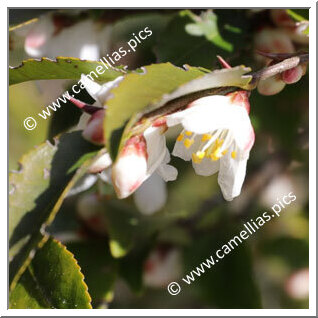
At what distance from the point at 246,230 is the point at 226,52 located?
10.8 inches

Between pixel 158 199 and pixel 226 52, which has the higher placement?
pixel 226 52

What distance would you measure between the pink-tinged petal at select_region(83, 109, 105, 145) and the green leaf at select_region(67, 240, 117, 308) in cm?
31

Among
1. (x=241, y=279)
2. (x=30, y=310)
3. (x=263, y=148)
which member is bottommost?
(x=241, y=279)

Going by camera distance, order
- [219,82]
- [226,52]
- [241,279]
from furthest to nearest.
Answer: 1. [241,279]
2. [226,52]
3. [219,82]

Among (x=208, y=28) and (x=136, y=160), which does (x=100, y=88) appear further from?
(x=208, y=28)

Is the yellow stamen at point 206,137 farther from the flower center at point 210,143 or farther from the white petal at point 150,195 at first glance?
the white petal at point 150,195

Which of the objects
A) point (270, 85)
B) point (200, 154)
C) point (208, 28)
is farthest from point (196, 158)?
point (208, 28)

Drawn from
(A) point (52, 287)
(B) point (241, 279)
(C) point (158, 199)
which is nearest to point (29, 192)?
(A) point (52, 287)

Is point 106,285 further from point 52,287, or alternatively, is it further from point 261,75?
point 261,75

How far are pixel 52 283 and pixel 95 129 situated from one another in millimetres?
167

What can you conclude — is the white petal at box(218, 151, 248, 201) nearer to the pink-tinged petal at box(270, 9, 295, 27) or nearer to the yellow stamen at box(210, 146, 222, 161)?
the yellow stamen at box(210, 146, 222, 161)

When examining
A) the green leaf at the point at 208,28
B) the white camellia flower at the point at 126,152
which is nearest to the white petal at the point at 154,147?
the white camellia flower at the point at 126,152

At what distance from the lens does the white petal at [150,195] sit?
2.28ft

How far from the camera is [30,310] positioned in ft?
1.81
